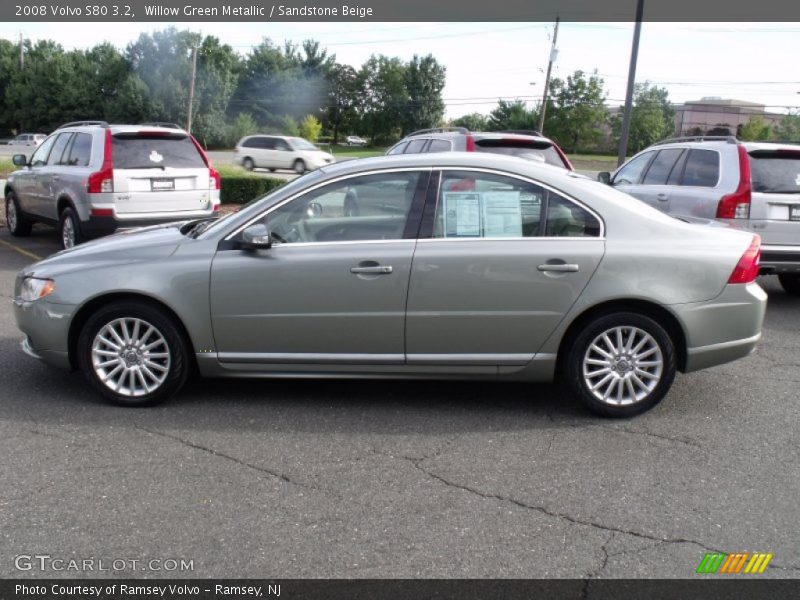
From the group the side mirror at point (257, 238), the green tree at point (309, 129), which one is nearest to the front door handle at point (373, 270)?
the side mirror at point (257, 238)

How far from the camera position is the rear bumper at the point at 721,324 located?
4.98m

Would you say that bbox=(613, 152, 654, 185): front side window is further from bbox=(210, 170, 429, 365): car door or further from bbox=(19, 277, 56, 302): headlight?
bbox=(19, 277, 56, 302): headlight

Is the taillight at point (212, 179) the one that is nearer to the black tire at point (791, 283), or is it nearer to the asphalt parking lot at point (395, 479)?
the asphalt parking lot at point (395, 479)

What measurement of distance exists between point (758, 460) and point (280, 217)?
10.6 feet

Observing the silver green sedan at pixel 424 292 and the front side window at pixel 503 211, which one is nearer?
the silver green sedan at pixel 424 292

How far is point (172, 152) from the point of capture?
10.7 meters

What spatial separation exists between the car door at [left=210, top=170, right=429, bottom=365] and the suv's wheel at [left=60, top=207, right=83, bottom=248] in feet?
20.7

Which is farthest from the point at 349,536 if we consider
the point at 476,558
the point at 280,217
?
the point at 280,217

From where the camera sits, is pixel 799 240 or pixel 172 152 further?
pixel 172 152

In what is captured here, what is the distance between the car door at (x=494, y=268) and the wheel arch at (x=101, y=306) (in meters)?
1.46

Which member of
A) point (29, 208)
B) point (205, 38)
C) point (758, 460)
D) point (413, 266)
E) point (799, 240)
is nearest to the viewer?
point (758, 460)

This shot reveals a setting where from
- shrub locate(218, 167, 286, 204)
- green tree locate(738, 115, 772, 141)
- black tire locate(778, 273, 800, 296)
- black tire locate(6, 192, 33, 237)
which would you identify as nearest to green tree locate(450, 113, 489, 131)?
green tree locate(738, 115, 772, 141)
